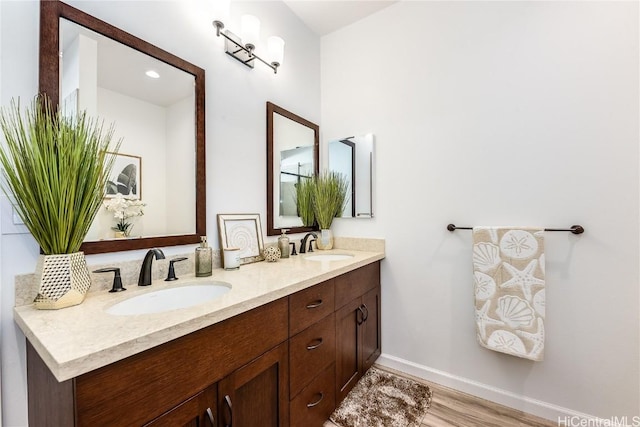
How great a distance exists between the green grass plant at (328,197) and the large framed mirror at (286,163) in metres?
0.12

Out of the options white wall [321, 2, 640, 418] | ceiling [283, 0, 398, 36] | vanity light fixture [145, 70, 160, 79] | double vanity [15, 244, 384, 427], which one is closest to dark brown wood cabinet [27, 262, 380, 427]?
double vanity [15, 244, 384, 427]

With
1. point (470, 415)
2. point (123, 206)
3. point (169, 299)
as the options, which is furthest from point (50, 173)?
point (470, 415)

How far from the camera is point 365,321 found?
5.94ft

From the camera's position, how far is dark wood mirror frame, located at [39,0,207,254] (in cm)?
94

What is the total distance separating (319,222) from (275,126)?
81 centimetres

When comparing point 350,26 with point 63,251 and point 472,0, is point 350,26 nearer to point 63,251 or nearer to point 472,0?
point 472,0

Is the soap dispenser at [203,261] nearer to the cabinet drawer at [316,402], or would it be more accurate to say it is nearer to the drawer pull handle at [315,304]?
the drawer pull handle at [315,304]

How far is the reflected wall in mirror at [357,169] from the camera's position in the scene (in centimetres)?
210

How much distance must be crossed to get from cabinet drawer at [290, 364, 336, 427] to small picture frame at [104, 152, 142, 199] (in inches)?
44.7

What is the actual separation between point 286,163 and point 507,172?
1.43 meters

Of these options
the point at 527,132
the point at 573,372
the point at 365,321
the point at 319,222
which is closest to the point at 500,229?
the point at 527,132

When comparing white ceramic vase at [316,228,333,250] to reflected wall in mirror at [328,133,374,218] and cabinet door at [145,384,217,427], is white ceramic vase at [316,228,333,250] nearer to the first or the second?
reflected wall in mirror at [328,133,374,218]

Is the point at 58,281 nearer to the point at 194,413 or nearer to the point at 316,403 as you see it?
the point at 194,413

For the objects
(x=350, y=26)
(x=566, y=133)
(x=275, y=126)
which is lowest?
(x=566, y=133)
